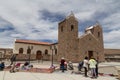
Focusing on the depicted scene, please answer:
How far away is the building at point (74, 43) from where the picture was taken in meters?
33.8

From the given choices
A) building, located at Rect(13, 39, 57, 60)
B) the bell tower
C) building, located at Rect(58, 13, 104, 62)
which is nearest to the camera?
the bell tower

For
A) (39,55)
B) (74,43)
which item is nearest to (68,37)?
(74,43)

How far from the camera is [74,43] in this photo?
113 feet

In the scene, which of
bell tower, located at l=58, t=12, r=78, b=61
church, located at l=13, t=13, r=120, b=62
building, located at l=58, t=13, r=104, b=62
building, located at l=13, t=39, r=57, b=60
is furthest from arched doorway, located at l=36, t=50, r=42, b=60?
bell tower, located at l=58, t=12, r=78, b=61

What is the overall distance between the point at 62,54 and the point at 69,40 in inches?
137

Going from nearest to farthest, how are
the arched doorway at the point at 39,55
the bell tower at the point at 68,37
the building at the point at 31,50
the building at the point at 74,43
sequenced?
the bell tower at the point at 68,37 < the building at the point at 74,43 < the building at the point at 31,50 < the arched doorway at the point at 39,55

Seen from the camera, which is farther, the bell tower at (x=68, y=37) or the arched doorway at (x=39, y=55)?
the arched doorway at (x=39, y=55)

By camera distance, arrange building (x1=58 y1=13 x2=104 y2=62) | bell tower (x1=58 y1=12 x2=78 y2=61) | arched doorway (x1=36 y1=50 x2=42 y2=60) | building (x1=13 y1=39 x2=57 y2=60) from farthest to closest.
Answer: arched doorway (x1=36 y1=50 x2=42 y2=60) < building (x1=13 y1=39 x2=57 y2=60) < building (x1=58 y1=13 x2=104 y2=62) < bell tower (x1=58 y1=12 x2=78 y2=61)

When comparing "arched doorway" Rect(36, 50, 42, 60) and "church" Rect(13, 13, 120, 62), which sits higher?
"church" Rect(13, 13, 120, 62)

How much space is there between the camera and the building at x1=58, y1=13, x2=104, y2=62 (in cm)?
3381

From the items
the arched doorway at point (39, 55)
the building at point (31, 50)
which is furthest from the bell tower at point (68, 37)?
the arched doorway at point (39, 55)

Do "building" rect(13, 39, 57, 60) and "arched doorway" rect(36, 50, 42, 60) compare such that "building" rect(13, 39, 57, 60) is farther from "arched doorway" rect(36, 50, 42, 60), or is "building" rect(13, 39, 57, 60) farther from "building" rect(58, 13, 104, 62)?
"building" rect(58, 13, 104, 62)

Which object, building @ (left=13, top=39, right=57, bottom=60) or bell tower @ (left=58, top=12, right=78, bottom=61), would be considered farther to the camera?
building @ (left=13, top=39, right=57, bottom=60)

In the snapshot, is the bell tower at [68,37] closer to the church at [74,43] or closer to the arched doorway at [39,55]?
the church at [74,43]
